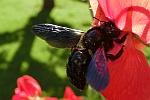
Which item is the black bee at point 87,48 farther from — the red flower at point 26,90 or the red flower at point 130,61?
the red flower at point 26,90

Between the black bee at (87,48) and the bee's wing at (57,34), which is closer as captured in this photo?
the black bee at (87,48)

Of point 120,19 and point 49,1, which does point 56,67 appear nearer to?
point 49,1

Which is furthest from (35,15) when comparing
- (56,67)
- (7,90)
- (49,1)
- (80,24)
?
(7,90)

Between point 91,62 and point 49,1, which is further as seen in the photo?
point 49,1

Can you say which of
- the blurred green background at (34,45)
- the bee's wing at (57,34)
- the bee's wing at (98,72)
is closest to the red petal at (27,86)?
the bee's wing at (57,34)

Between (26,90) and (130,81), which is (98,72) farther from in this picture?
(26,90)

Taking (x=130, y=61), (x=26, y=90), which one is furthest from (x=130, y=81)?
(x=26, y=90)

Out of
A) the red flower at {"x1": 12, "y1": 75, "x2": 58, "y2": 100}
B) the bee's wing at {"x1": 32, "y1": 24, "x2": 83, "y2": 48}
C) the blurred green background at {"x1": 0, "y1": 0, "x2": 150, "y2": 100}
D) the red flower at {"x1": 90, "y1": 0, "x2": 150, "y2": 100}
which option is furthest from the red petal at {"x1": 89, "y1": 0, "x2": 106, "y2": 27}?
the blurred green background at {"x1": 0, "y1": 0, "x2": 150, "y2": 100}
